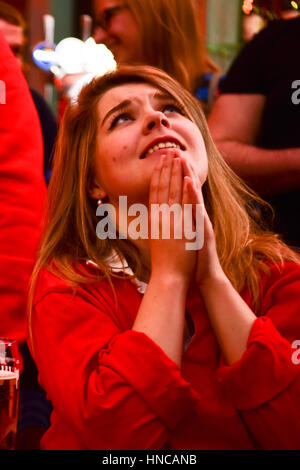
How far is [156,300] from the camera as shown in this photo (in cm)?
115

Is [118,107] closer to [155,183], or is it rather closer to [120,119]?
[120,119]

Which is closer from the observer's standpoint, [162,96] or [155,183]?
[155,183]

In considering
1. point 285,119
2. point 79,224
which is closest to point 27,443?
point 79,224

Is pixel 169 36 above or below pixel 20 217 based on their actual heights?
above

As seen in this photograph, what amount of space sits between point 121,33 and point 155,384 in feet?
4.42

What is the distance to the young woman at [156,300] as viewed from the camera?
1.09m

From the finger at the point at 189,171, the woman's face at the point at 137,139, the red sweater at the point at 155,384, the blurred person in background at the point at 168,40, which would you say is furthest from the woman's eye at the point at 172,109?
→ the blurred person in background at the point at 168,40

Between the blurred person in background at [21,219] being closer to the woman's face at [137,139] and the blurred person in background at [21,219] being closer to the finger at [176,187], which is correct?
the woman's face at [137,139]

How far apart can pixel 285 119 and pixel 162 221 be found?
2.19 ft

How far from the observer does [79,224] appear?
1366 mm

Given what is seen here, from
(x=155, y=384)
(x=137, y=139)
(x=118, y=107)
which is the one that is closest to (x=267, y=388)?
(x=155, y=384)

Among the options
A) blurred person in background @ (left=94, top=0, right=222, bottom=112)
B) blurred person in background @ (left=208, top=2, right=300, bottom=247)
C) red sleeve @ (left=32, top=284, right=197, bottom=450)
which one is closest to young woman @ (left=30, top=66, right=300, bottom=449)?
red sleeve @ (left=32, top=284, right=197, bottom=450)

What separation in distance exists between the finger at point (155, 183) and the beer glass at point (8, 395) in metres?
0.33

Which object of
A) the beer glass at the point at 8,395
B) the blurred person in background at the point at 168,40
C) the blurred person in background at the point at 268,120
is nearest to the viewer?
the beer glass at the point at 8,395
